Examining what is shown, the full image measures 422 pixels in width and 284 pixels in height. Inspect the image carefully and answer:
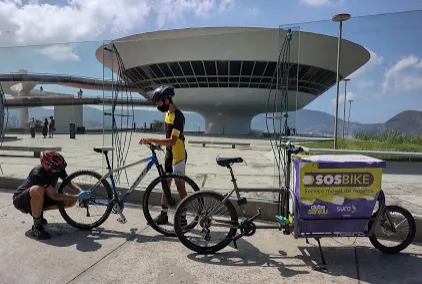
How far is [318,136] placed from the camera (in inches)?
289

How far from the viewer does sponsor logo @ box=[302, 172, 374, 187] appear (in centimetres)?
335

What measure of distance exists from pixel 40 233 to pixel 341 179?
3.48m

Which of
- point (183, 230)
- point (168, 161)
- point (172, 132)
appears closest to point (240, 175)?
point (168, 161)

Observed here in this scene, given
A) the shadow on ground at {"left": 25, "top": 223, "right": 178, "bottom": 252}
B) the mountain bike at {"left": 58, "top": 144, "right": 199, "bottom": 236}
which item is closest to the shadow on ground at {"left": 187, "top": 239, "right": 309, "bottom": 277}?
the shadow on ground at {"left": 25, "top": 223, "right": 178, "bottom": 252}

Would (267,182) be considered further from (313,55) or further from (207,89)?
(207,89)

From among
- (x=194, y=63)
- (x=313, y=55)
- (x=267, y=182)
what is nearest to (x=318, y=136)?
(x=267, y=182)

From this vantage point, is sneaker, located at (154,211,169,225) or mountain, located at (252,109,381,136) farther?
mountain, located at (252,109,381,136)

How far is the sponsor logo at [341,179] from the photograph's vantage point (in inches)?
132

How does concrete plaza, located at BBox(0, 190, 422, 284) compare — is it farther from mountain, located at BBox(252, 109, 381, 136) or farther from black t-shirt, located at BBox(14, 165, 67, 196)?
mountain, located at BBox(252, 109, 381, 136)

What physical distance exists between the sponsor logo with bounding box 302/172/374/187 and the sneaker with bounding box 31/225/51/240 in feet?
10.0

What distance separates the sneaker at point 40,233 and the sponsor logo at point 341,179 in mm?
3059

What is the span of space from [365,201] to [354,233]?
1.16 feet

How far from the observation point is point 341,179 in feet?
11.0

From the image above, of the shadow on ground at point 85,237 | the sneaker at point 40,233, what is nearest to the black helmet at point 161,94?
A: the shadow on ground at point 85,237
